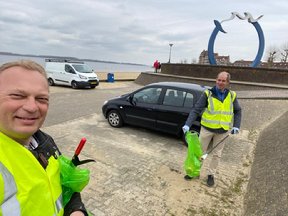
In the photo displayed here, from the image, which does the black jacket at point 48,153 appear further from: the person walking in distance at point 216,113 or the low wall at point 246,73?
the low wall at point 246,73

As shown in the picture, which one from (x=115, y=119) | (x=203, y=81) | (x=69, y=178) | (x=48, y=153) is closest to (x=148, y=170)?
(x=115, y=119)

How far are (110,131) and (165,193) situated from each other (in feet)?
11.7

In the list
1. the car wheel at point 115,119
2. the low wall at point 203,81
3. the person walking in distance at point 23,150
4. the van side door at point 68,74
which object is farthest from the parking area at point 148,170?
the van side door at point 68,74

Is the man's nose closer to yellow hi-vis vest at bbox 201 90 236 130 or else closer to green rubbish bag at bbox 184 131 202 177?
green rubbish bag at bbox 184 131 202 177

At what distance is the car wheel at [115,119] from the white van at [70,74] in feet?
34.3

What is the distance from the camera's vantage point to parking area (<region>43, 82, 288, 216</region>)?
3.80 meters

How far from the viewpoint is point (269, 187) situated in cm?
389

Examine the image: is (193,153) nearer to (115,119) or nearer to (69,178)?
(69,178)

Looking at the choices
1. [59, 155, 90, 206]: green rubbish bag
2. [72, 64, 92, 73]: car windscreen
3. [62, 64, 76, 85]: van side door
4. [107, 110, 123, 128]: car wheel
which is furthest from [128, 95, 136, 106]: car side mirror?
[72, 64, 92, 73]: car windscreen

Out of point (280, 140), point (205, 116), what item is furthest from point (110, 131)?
point (280, 140)

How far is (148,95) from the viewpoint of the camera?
723 centimetres

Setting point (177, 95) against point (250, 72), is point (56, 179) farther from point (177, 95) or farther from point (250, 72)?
point (250, 72)

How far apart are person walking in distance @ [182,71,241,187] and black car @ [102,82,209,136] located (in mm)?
1615

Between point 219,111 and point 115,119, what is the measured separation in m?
4.10
